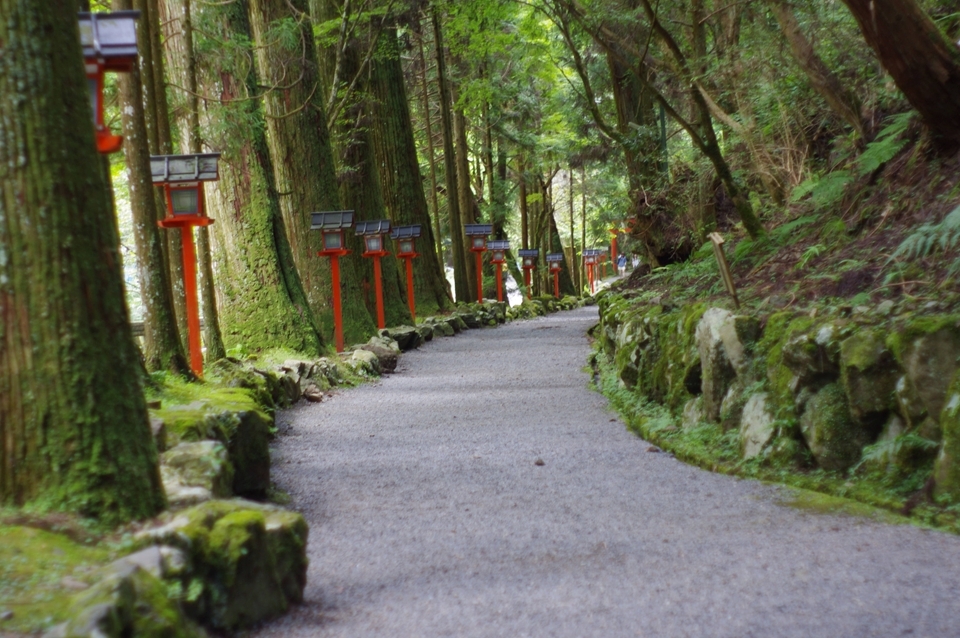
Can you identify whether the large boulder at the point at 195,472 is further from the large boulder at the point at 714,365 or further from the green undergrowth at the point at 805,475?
the large boulder at the point at 714,365

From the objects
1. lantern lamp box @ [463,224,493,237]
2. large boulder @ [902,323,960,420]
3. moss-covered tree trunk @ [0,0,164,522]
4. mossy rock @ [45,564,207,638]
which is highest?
lantern lamp box @ [463,224,493,237]

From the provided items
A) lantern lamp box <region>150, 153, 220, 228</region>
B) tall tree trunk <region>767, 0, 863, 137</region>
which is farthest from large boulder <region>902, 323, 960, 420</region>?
lantern lamp box <region>150, 153, 220, 228</region>

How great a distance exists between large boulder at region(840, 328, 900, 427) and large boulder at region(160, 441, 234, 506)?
3.58m

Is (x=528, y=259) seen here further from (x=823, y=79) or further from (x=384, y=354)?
(x=823, y=79)

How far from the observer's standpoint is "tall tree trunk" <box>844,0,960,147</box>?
7.24 meters

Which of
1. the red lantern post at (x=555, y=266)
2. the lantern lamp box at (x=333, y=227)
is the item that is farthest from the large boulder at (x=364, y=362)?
the red lantern post at (x=555, y=266)

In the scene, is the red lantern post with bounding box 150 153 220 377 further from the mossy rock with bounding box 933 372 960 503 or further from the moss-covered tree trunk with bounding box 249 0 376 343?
the mossy rock with bounding box 933 372 960 503

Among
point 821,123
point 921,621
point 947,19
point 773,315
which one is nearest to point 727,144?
point 821,123

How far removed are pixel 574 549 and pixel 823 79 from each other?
21.6 feet

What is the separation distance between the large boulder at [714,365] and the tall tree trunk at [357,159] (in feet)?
41.7

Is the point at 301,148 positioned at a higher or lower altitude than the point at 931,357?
higher

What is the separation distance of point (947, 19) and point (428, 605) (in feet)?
25.3

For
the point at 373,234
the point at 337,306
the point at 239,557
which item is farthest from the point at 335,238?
the point at 239,557

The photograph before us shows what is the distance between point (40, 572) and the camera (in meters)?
3.30
